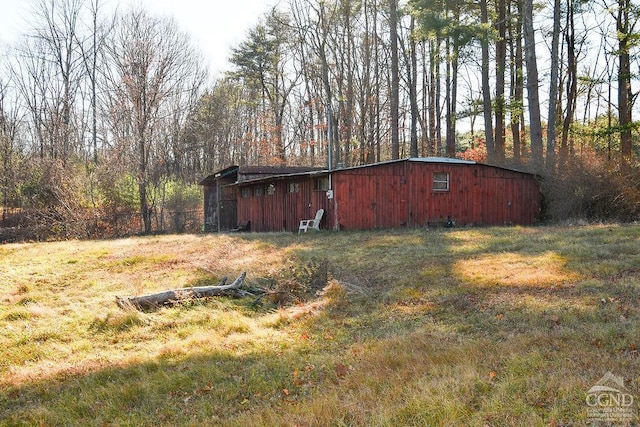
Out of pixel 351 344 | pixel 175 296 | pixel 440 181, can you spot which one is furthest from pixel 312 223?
pixel 351 344

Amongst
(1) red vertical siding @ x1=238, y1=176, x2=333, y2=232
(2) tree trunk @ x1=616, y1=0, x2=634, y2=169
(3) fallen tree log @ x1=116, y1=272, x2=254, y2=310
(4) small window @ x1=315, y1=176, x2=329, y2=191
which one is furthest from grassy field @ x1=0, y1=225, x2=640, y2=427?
(2) tree trunk @ x1=616, y1=0, x2=634, y2=169

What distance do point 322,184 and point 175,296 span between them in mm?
9814

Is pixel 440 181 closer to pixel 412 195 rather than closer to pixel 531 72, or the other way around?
pixel 412 195

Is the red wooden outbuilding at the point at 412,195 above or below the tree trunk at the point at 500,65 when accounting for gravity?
below

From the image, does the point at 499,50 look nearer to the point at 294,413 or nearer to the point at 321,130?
the point at 321,130

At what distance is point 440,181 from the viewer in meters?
16.6

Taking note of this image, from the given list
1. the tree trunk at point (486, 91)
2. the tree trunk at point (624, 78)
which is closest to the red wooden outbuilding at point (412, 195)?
the tree trunk at point (486, 91)

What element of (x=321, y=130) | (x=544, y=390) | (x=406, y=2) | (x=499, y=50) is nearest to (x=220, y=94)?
(x=321, y=130)

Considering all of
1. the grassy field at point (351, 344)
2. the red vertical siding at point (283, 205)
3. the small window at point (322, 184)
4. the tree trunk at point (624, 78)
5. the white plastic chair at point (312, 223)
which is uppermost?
the tree trunk at point (624, 78)

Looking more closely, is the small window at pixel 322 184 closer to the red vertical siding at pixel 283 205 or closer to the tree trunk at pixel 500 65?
the red vertical siding at pixel 283 205

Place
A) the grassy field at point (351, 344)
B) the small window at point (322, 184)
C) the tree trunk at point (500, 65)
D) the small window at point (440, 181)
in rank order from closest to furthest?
the grassy field at point (351, 344), the small window at point (322, 184), the small window at point (440, 181), the tree trunk at point (500, 65)

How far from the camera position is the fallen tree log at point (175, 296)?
7.09 m

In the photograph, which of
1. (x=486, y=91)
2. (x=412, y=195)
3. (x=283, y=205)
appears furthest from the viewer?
(x=486, y=91)

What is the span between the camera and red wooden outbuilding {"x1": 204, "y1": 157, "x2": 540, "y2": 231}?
51.8 feet
